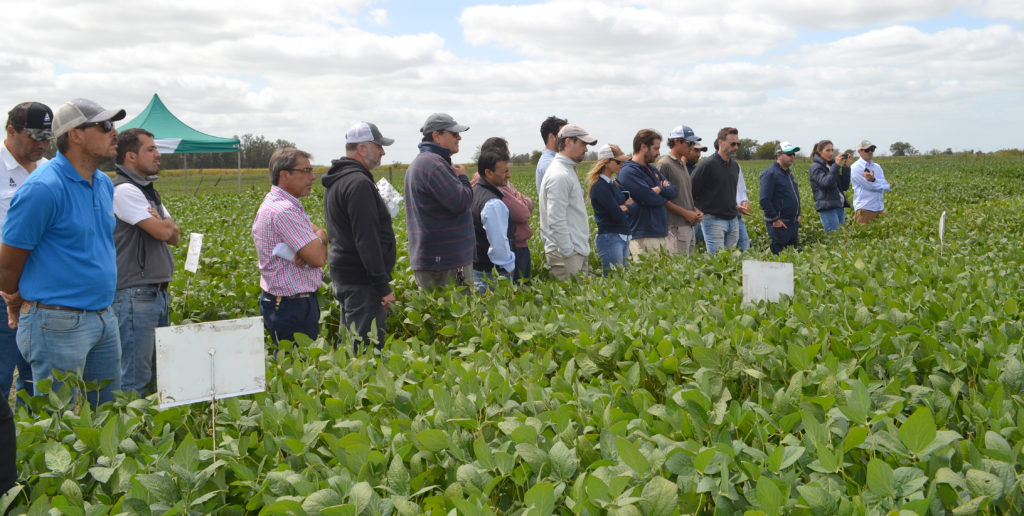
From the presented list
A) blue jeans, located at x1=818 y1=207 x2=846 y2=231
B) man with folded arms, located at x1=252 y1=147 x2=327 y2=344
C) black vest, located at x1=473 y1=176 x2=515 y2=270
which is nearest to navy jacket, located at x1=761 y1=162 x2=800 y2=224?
blue jeans, located at x1=818 y1=207 x2=846 y2=231

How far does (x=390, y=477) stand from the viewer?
6.08 ft

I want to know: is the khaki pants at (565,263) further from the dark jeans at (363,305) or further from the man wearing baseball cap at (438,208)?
the dark jeans at (363,305)

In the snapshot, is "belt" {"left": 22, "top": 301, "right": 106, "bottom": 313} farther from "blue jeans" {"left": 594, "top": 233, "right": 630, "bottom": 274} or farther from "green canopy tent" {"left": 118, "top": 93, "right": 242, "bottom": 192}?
"green canopy tent" {"left": 118, "top": 93, "right": 242, "bottom": 192}

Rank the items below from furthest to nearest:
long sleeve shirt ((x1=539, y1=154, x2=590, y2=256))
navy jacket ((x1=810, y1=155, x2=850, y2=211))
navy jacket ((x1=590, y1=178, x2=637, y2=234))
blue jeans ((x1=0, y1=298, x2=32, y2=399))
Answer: navy jacket ((x1=810, y1=155, x2=850, y2=211)) → navy jacket ((x1=590, y1=178, x2=637, y2=234)) → long sleeve shirt ((x1=539, y1=154, x2=590, y2=256)) → blue jeans ((x1=0, y1=298, x2=32, y2=399))

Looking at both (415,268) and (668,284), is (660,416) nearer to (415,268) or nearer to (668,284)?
(668,284)

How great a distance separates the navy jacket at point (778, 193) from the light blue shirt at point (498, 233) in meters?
4.23

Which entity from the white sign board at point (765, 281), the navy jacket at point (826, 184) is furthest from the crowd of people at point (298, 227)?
the white sign board at point (765, 281)

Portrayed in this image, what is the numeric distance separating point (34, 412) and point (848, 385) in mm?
2804

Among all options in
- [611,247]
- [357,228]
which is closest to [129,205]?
[357,228]

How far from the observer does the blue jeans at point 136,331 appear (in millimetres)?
4033

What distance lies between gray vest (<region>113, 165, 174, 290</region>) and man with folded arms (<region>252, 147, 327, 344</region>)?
1.80ft

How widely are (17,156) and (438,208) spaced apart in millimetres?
2540

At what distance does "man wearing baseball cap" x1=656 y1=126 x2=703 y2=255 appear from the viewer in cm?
767

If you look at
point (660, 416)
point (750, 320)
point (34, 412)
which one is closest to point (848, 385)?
point (660, 416)
